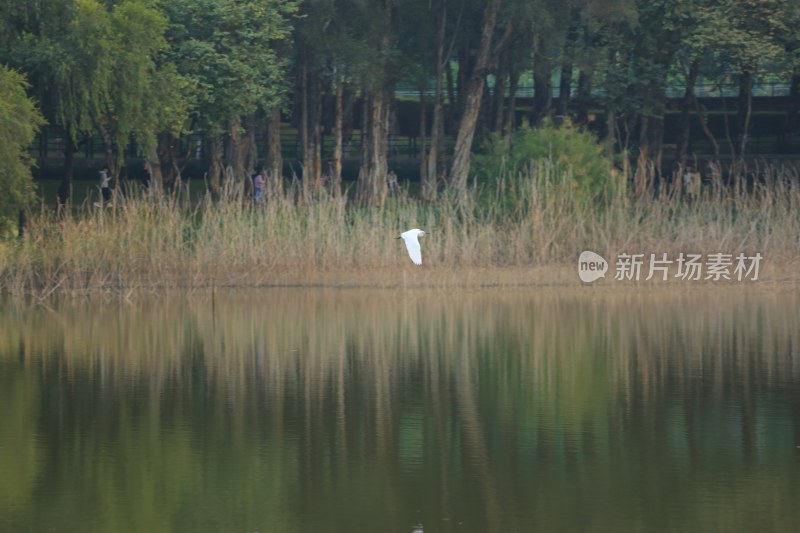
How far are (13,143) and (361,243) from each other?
5632mm

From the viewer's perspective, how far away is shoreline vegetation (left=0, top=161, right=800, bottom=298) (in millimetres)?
22344

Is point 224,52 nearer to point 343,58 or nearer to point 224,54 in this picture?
point 224,54

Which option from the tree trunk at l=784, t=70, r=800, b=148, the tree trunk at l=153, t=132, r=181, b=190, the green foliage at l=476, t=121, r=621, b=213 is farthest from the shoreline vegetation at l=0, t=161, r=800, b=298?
the tree trunk at l=784, t=70, r=800, b=148

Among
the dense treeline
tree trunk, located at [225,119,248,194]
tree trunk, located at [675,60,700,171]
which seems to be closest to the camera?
the dense treeline

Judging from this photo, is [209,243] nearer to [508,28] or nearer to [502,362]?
[502,362]

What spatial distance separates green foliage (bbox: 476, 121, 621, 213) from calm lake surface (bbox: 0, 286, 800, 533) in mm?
4653

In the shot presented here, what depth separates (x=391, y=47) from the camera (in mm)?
35969

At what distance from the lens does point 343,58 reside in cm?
3422

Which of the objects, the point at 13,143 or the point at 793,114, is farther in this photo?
the point at 793,114

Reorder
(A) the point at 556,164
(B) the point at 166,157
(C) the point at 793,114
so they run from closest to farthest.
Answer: (A) the point at 556,164 < (B) the point at 166,157 < (C) the point at 793,114

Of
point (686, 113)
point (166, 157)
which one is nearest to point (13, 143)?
point (166, 157)

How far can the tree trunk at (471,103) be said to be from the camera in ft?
113

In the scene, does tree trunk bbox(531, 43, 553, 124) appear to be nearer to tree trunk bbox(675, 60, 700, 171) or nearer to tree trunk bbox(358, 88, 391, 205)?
tree trunk bbox(675, 60, 700, 171)

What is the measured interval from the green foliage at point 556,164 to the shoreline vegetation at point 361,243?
427 millimetres
